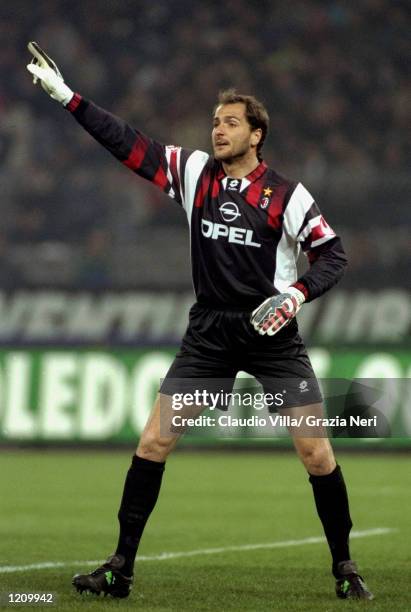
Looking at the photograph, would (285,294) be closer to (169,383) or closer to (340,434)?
(169,383)

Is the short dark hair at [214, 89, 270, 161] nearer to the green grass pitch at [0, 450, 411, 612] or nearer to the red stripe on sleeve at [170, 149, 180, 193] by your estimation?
the red stripe on sleeve at [170, 149, 180, 193]

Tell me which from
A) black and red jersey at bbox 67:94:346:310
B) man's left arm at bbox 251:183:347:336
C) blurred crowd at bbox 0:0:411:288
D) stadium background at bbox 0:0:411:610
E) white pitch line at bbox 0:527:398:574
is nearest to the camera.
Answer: man's left arm at bbox 251:183:347:336

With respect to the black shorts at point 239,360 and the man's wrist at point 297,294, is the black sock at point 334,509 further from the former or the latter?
the man's wrist at point 297,294

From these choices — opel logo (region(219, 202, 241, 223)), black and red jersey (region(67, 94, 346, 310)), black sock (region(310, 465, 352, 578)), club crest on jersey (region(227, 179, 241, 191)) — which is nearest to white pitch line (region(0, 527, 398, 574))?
black sock (region(310, 465, 352, 578))

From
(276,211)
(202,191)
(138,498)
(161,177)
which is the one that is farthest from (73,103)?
(138,498)

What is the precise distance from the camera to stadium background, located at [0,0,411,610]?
13.5 metres

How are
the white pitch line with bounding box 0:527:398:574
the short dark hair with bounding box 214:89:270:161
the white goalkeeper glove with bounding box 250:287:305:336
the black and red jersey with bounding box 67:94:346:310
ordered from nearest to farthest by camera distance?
the white goalkeeper glove with bounding box 250:287:305:336 → the black and red jersey with bounding box 67:94:346:310 → the short dark hair with bounding box 214:89:270:161 → the white pitch line with bounding box 0:527:398:574

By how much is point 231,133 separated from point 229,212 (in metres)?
0.37

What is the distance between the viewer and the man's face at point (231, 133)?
5.74 meters

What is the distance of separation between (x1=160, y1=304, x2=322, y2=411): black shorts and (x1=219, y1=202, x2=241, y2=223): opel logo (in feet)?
1.39

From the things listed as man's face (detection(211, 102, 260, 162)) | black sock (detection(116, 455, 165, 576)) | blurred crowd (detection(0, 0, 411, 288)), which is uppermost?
blurred crowd (detection(0, 0, 411, 288))

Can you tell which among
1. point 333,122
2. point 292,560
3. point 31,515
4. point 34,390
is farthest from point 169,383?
point 333,122

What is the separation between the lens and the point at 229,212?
5.72 metres

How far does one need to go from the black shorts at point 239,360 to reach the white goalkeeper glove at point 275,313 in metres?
0.19
